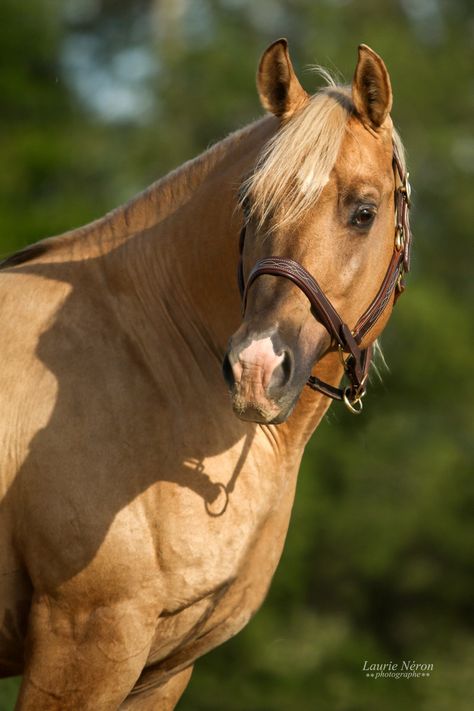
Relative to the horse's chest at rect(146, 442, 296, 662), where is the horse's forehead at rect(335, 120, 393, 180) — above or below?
above

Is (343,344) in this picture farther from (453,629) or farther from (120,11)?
(120,11)

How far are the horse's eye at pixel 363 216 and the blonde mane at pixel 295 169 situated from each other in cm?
17

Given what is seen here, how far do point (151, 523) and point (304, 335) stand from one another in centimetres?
93

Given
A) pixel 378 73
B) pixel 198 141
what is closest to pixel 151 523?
pixel 378 73

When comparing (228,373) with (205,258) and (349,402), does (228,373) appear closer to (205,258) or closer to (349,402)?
(349,402)

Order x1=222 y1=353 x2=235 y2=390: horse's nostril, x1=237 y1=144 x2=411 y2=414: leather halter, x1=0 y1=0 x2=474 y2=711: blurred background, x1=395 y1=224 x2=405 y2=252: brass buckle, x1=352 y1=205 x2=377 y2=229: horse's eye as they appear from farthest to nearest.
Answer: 1. x1=0 y1=0 x2=474 y2=711: blurred background
2. x1=395 y1=224 x2=405 y2=252: brass buckle
3. x1=352 y1=205 x2=377 y2=229: horse's eye
4. x1=237 y1=144 x2=411 y2=414: leather halter
5. x1=222 y1=353 x2=235 y2=390: horse's nostril

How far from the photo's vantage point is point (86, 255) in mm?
4871

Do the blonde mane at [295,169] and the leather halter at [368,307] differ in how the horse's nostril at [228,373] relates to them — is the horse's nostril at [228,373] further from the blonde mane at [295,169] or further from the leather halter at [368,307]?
the blonde mane at [295,169]

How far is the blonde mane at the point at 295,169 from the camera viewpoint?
13.7 ft

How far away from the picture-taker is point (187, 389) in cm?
455

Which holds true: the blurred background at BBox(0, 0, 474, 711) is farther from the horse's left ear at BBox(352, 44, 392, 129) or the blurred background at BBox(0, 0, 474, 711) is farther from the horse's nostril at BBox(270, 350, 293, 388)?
the horse's nostril at BBox(270, 350, 293, 388)

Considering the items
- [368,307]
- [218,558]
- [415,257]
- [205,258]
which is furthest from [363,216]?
[415,257]

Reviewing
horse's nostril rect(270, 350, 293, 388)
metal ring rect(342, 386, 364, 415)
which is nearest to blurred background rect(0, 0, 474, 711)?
metal ring rect(342, 386, 364, 415)

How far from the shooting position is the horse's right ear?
4406mm
